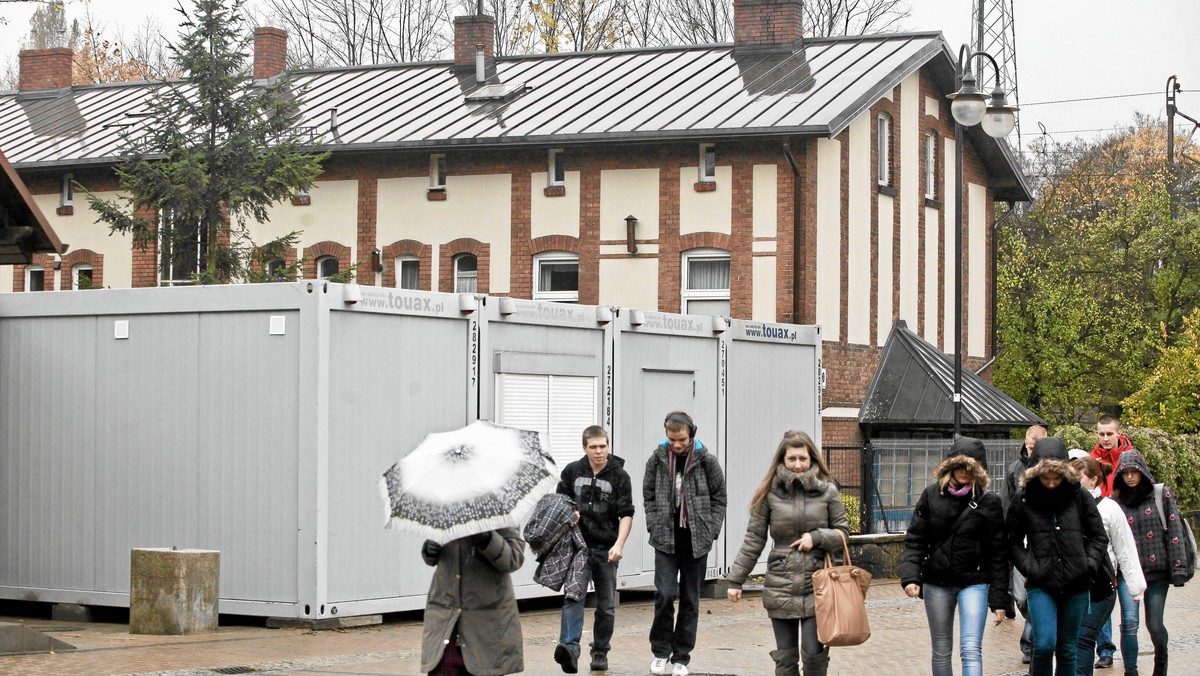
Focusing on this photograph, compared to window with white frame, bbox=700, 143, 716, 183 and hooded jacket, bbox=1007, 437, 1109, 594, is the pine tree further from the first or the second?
hooded jacket, bbox=1007, 437, 1109, 594

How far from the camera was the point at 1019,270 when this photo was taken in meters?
41.5

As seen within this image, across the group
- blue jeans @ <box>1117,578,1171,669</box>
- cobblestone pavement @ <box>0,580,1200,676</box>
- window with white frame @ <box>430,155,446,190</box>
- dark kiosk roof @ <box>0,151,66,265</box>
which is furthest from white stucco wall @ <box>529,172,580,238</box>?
blue jeans @ <box>1117,578,1171,669</box>

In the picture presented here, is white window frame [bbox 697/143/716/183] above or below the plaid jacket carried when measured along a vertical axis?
above

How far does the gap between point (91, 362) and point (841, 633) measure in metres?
8.72

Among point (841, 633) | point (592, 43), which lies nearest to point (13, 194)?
point (841, 633)

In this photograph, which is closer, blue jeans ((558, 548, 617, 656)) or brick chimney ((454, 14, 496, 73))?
blue jeans ((558, 548, 617, 656))

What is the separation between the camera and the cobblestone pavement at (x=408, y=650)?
510 inches

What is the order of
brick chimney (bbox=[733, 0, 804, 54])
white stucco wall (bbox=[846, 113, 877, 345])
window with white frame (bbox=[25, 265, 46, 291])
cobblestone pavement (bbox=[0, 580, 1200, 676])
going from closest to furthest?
cobblestone pavement (bbox=[0, 580, 1200, 676]), white stucco wall (bbox=[846, 113, 877, 345]), brick chimney (bbox=[733, 0, 804, 54]), window with white frame (bbox=[25, 265, 46, 291])

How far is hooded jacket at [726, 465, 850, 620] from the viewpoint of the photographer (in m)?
10.8

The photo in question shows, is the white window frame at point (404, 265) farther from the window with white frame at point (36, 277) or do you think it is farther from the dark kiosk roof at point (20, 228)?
the dark kiosk roof at point (20, 228)

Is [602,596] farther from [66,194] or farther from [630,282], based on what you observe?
[66,194]

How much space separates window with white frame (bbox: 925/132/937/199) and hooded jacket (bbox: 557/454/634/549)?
21.5m

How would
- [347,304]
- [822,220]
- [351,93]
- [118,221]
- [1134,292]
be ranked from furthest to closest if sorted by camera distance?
[1134,292], [351,93], [822,220], [118,221], [347,304]

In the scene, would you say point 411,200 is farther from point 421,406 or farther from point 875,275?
point 421,406
